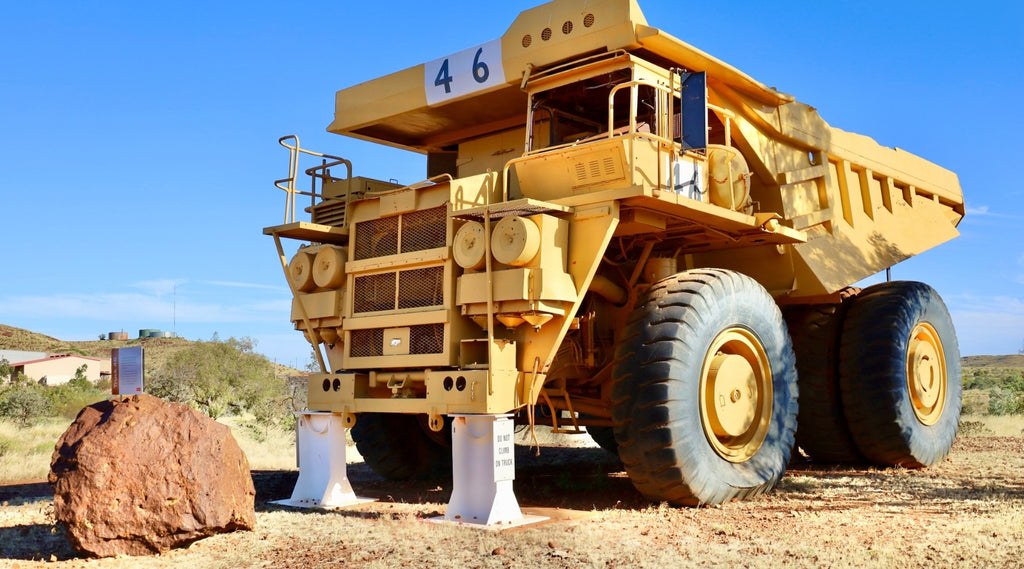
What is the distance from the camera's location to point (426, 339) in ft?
28.0

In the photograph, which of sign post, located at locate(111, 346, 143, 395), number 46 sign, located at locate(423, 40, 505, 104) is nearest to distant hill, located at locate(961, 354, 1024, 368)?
number 46 sign, located at locate(423, 40, 505, 104)

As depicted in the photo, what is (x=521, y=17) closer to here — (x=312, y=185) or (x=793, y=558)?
(x=312, y=185)

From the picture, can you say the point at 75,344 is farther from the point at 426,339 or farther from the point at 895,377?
the point at 895,377

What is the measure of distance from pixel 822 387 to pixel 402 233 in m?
5.72

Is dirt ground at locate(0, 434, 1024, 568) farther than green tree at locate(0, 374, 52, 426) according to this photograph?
No

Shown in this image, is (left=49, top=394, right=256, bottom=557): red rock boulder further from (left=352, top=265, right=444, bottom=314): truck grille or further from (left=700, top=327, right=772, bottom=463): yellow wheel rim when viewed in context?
(left=700, top=327, right=772, bottom=463): yellow wheel rim

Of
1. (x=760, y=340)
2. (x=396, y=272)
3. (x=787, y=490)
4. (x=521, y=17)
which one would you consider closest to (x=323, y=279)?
(x=396, y=272)

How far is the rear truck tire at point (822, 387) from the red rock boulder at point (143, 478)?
288 inches

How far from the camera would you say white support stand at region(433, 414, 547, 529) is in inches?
294

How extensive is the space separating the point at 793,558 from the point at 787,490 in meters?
3.44

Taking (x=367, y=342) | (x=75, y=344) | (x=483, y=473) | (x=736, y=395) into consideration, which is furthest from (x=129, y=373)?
(x=75, y=344)

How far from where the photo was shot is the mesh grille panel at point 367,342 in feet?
29.6

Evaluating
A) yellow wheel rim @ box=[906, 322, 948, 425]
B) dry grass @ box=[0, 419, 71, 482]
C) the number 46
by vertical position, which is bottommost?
dry grass @ box=[0, 419, 71, 482]

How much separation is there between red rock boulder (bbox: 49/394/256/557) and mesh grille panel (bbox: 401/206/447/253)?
270 centimetres
